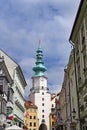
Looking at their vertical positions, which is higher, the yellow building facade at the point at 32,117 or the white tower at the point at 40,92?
the white tower at the point at 40,92

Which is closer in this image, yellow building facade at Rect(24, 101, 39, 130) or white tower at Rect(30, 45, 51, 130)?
yellow building facade at Rect(24, 101, 39, 130)

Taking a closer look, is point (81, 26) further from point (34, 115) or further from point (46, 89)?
point (46, 89)

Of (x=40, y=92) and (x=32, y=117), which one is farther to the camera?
(x=40, y=92)

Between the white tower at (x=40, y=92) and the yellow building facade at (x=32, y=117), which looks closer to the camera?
the yellow building facade at (x=32, y=117)

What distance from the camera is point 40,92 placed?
141m

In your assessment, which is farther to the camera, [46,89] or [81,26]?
[46,89]

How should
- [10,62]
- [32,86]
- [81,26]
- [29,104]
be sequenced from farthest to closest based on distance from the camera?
[32,86] < [29,104] < [10,62] < [81,26]

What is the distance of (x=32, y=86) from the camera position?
14838 cm

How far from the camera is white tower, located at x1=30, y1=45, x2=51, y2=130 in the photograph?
136m

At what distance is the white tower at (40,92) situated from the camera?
13638cm

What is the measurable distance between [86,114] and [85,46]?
5384 millimetres

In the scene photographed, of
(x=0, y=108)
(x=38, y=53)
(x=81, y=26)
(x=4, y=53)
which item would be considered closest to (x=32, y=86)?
(x=38, y=53)

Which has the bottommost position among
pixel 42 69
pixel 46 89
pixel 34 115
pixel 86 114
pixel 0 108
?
pixel 86 114

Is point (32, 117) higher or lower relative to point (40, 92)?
lower
